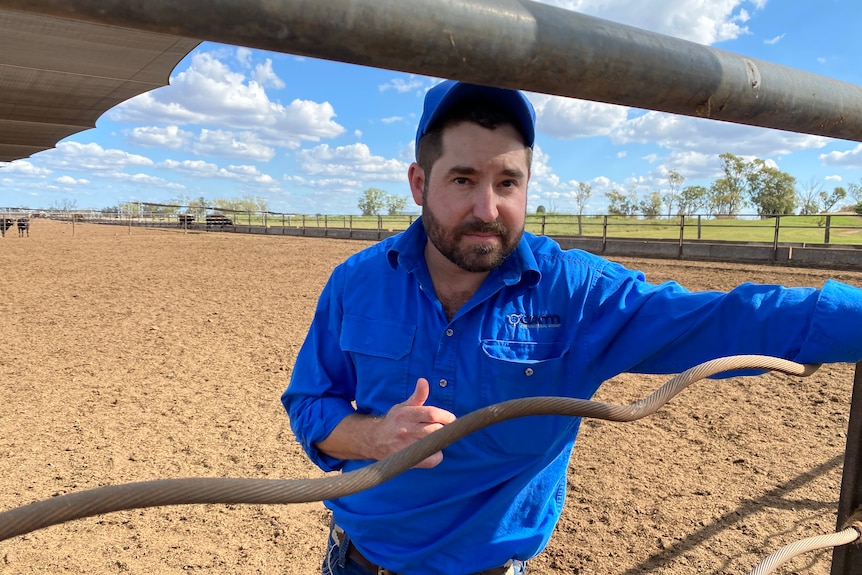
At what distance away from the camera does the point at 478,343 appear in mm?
1320

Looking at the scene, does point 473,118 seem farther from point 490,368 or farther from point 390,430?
point 390,430

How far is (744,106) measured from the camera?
792 mm

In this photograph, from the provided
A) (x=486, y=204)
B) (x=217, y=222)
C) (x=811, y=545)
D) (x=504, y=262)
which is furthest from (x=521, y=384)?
(x=217, y=222)

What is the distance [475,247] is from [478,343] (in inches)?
8.8

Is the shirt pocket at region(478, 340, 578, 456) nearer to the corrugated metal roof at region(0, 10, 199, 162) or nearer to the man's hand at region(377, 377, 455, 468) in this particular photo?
the man's hand at region(377, 377, 455, 468)

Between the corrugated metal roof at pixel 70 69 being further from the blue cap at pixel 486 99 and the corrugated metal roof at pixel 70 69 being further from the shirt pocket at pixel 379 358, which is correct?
the shirt pocket at pixel 379 358

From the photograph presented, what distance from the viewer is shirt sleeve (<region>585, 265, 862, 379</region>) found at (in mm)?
1074

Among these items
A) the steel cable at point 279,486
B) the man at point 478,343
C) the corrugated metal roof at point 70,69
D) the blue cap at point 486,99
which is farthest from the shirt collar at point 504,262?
the corrugated metal roof at point 70,69

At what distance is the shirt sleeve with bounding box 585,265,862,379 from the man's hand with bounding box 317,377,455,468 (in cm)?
48

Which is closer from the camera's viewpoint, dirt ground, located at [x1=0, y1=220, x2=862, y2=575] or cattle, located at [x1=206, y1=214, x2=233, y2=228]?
dirt ground, located at [x1=0, y1=220, x2=862, y2=575]

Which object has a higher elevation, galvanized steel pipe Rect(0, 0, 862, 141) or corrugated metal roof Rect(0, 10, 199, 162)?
corrugated metal roof Rect(0, 10, 199, 162)

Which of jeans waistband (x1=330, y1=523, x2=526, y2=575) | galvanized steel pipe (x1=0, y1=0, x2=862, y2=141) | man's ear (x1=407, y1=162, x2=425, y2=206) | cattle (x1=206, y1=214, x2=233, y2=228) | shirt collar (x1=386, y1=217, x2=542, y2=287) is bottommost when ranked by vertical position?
jeans waistband (x1=330, y1=523, x2=526, y2=575)

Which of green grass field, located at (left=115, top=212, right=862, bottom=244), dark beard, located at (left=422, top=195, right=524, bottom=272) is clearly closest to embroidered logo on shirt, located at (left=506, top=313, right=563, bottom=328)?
dark beard, located at (left=422, top=195, right=524, bottom=272)

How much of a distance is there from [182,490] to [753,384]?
5.81 meters
